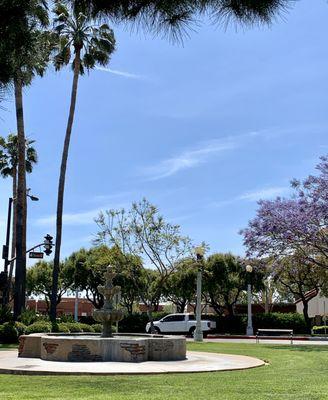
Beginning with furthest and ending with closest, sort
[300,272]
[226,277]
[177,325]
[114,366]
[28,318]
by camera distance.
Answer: [226,277]
[300,272]
[177,325]
[28,318]
[114,366]

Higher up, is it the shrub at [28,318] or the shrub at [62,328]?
the shrub at [28,318]

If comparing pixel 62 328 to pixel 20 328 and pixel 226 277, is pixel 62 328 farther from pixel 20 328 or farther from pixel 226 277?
pixel 226 277

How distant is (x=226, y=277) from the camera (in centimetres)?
5088

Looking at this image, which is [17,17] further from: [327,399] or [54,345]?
[54,345]

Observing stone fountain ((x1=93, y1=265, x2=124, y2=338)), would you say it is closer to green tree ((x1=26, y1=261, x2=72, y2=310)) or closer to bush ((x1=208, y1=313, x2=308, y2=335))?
bush ((x1=208, y1=313, x2=308, y2=335))

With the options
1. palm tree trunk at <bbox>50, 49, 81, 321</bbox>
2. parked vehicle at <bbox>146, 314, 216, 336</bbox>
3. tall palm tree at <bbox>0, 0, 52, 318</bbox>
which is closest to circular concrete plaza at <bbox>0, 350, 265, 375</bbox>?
tall palm tree at <bbox>0, 0, 52, 318</bbox>

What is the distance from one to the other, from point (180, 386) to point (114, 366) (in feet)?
11.0

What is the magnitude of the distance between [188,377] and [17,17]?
838 cm

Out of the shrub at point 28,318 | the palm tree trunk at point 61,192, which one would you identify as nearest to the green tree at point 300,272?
the palm tree trunk at point 61,192

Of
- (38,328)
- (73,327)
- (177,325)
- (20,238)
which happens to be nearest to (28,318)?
(73,327)

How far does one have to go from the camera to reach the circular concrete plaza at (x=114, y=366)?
12.3m

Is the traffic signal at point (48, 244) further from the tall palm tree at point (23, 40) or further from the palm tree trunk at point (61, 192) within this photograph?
Result: the tall palm tree at point (23, 40)

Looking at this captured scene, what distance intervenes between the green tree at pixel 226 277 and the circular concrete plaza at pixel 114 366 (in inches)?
1380

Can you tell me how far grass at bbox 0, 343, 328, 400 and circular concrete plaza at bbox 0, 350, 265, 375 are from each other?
0.51m
